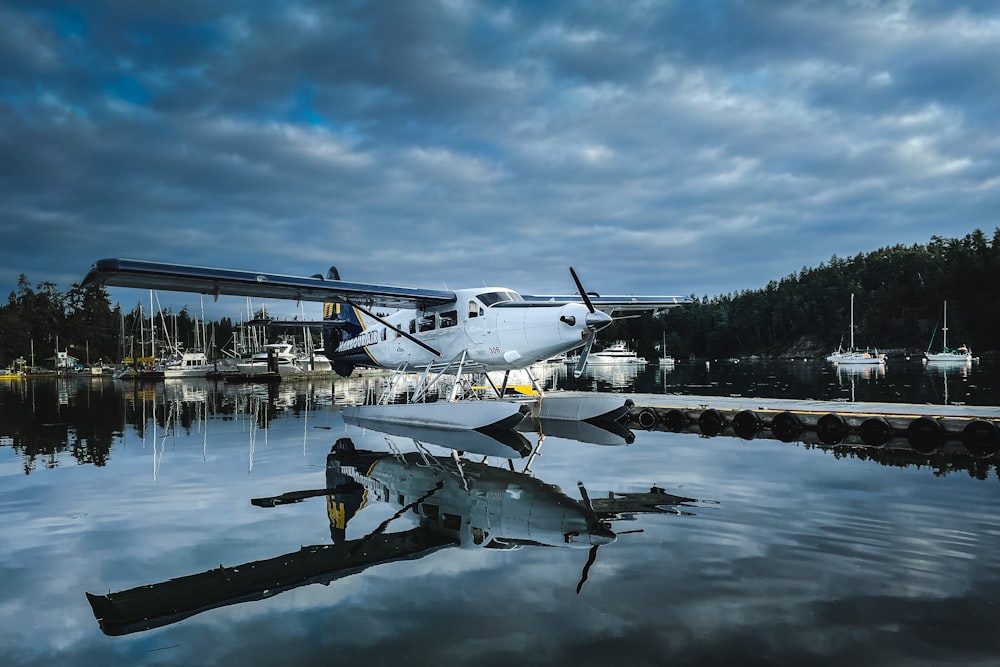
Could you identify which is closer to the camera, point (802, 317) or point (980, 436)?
point (980, 436)

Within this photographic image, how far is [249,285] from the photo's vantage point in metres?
13.4

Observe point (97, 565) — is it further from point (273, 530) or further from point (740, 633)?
point (740, 633)

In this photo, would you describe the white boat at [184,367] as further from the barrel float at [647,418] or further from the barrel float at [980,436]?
the barrel float at [980,436]

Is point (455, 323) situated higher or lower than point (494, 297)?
lower

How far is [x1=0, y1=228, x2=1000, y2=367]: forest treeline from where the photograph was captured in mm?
88000

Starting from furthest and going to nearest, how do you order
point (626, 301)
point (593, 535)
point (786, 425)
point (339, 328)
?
point (339, 328)
point (626, 301)
point (786, 425)
point (593, 535)

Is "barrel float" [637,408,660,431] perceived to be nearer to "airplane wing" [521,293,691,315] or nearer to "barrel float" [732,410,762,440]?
"barrel float" [732,410,762,440]

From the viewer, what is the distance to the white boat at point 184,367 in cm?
4982

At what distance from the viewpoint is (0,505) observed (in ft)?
22.9

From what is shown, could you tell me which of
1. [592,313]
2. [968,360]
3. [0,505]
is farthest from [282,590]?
[968,360]

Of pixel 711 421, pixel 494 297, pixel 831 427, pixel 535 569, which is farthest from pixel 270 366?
pixel 535 569

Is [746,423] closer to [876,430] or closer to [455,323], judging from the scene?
[876,430]

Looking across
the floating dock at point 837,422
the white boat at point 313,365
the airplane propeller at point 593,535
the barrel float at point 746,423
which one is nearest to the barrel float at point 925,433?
the floating dock at point 837,422

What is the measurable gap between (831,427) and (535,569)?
1022 centimetres
